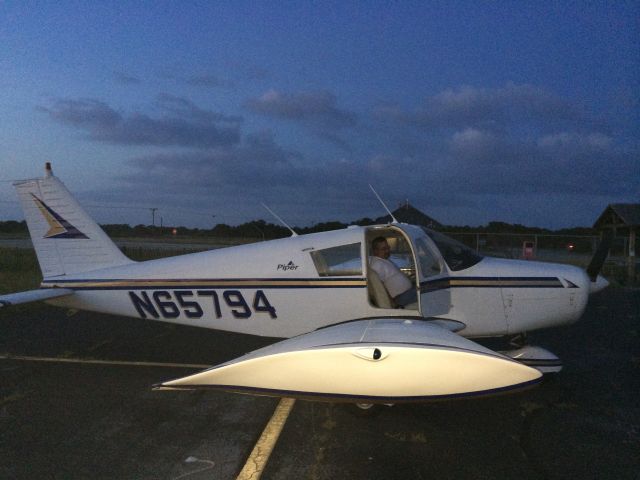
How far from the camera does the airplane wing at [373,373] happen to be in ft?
10.2

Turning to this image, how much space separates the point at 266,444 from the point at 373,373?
111 cm

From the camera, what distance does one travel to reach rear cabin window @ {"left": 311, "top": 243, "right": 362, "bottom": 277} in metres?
4.73

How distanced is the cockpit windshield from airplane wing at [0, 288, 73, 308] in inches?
177

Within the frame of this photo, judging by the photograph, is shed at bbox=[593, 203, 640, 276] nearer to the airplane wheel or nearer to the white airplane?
the white airplane

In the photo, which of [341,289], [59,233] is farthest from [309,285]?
[59,233]

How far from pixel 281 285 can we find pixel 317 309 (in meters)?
0.47

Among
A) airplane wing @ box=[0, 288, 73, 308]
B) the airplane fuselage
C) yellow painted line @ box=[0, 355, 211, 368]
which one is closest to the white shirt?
the airplane fuselage

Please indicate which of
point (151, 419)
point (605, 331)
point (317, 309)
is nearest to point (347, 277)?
point (317, 309)

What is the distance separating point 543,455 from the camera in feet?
11.2

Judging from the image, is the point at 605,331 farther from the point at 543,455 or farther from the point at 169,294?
the point at 169,294

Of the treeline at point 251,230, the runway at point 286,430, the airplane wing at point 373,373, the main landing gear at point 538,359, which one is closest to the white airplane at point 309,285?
the main landing gear at point 538,359

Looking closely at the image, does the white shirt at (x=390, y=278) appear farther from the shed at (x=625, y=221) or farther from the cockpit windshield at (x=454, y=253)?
the shed at (x=625, y=221)

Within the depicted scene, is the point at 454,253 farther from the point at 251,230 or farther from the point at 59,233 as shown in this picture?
the point at 251,230

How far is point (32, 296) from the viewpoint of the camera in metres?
5.08
